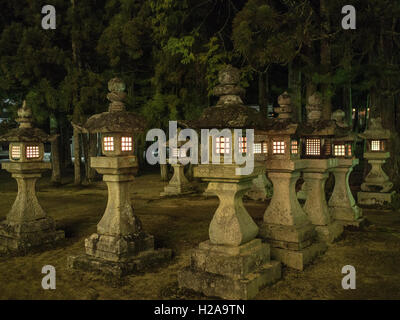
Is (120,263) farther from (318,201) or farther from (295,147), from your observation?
(318,201)

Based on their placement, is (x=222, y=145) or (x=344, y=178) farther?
(x=344, y=178)

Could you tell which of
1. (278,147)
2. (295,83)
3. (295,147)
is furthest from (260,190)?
(278,147)

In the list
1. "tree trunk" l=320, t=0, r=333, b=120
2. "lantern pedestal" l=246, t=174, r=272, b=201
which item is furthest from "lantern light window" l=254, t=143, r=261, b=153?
"tree trunk" l=320, t=0, r=333, b=120

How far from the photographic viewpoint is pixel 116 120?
239 inches

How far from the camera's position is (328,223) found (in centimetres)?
721

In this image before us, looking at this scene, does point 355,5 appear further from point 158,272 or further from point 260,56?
point 158,272

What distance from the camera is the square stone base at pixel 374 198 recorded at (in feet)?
37.3

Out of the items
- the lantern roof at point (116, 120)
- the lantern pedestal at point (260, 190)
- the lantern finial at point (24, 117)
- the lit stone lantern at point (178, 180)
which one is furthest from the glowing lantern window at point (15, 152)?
the lantern pedestal at point (260, 190)

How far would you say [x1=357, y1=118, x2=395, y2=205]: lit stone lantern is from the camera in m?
11.5

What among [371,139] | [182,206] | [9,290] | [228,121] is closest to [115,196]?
[9,290]

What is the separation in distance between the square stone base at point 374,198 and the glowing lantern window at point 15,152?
9.91 metres

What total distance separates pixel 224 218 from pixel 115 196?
2123 millimetres

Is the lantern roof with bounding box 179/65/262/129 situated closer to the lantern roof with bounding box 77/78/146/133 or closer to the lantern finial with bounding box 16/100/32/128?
the lantern roof with bounding box 77/78/146/133

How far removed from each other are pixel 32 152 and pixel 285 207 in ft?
17.1
